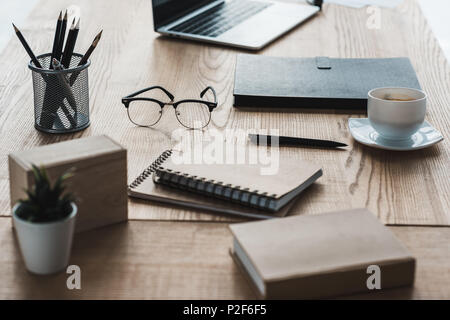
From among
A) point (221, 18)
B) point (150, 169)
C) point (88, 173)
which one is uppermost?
point (88, 173)

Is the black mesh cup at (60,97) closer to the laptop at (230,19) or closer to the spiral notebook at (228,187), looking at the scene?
the spiral notebook at (228,187)

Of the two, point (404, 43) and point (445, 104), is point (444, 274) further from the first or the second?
point (404, 43)

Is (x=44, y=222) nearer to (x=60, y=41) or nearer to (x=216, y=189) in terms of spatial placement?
(x=216, y=189)

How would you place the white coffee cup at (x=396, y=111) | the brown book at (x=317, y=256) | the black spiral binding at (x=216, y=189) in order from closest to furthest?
the brown book at (x=317, y=256) < the black spiral binding at (x=216, y=189) < the white coffee cup at (x=396, y=111)

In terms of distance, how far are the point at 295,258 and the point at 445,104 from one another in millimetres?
756

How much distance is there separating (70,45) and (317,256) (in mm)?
624

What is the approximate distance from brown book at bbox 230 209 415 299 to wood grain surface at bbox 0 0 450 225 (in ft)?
0.43

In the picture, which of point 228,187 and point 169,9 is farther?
point 169,9

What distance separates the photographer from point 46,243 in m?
0.76

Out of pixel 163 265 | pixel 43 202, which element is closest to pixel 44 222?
pixel 43 202

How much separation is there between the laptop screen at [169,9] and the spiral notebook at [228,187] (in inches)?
32.2

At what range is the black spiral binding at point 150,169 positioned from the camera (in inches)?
38.9

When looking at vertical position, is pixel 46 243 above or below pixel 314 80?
above

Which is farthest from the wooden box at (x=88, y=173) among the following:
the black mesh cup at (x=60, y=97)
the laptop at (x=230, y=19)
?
the laptop at (x=230, y=19)
